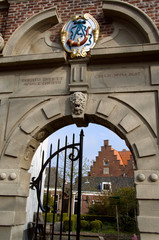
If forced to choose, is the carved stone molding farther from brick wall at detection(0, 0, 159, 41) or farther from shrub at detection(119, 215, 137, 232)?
shrub at detection(119, 215, 137, 232)

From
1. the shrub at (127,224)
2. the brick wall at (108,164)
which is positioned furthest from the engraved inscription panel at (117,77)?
the brick wall at (108,164)

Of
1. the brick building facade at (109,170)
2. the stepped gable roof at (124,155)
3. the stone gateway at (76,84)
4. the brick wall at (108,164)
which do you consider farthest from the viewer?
the stepped gable roof at (124,155)

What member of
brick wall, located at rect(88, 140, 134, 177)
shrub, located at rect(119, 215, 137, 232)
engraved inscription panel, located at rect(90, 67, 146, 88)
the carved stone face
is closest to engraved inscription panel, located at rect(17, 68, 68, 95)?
the carved stone face

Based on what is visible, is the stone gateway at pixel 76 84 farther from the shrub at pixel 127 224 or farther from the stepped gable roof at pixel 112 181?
the stepped gable roof at pixel 112 181

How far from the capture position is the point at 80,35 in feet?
16.5

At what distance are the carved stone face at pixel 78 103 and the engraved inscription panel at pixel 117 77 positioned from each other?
1.23 feet

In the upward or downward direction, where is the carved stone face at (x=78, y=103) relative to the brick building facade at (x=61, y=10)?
downward

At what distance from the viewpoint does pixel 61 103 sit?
465 centimetres

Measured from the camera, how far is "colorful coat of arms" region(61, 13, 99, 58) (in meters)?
4.92

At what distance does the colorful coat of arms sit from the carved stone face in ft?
3.07

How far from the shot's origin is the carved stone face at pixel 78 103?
175 inches

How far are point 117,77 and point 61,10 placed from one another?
2170 mm

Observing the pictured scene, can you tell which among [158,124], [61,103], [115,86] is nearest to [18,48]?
[61,103]

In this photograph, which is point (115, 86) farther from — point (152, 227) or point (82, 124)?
point (152, 227)
